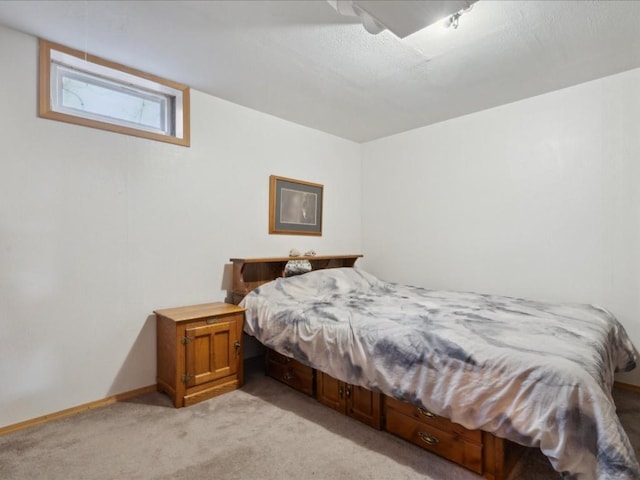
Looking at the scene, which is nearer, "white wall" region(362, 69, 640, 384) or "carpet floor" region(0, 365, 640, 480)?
"carpet floor" region(0, 365, 640, 480)

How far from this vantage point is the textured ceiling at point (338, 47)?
6.05 feet

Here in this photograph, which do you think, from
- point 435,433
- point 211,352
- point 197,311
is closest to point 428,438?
point 435,433

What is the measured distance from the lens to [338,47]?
217cm

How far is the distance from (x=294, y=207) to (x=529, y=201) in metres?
2.26

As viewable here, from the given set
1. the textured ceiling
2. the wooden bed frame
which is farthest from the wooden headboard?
the textured ceiling

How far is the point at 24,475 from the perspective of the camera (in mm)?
1602

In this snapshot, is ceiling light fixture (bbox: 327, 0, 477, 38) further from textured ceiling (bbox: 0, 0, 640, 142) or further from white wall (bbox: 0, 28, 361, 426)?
white wall (bbox: 0, 28, 361, 426)

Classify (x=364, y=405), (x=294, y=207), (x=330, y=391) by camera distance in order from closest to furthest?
(x=364, y=405)
(x=330, y=391)
(x=294, y=207)

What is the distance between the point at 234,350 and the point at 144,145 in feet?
5.70

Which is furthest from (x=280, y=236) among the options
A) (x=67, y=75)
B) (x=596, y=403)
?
(x=596, y=403)

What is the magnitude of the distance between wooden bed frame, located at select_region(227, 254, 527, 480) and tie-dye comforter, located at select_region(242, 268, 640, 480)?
157mm

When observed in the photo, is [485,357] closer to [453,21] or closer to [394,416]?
[394,416]

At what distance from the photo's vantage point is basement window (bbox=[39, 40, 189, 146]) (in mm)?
2178

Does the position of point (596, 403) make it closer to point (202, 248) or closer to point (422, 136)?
point (202, 248)
